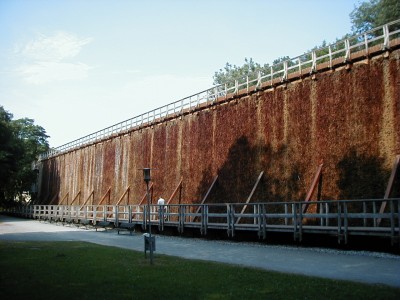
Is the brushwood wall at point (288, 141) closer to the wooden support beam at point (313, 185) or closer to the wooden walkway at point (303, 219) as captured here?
the wooden support beam at point (313, 185)

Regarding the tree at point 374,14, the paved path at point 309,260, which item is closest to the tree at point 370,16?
the tree at point 374,14

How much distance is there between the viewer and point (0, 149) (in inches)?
1593

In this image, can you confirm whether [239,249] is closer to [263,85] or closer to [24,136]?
[263,85]

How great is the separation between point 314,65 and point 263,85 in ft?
11.3

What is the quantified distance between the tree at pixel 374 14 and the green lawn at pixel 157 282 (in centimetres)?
3553

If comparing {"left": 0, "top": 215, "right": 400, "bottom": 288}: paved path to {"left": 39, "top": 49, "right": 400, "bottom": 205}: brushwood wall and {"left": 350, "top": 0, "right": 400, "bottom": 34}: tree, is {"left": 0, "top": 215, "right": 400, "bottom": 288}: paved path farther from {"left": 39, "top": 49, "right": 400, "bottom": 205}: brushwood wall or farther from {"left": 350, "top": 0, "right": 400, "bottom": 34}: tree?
{"left": 350, "top": 0, "right": 400, "bottom": 34}: tree

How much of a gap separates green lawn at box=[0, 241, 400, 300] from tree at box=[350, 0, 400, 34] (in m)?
35.5

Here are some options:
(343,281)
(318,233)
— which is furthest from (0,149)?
(343,281)

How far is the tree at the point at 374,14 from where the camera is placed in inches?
1494

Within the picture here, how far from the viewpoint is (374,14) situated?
44281 millimetres

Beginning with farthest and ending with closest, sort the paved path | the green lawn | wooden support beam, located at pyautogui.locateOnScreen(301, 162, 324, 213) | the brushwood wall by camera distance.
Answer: wooden support beam, located at pyautogui.locateOnScreen(301, 162, 324, 213), the brushwood wall, the paved path, the green lawn

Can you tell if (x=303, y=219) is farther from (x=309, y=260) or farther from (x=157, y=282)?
(x=157, y=282)

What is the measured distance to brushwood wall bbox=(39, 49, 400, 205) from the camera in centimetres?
1627

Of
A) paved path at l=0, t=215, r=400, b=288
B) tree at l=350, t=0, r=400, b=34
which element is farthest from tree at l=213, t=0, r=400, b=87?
paved path at l=0, t=215, r=400, b=288
